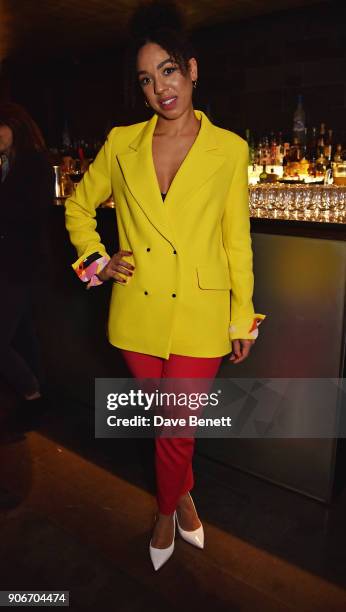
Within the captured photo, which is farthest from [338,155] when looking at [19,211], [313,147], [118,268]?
[118,268]

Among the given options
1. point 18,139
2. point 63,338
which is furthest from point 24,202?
point 63,338

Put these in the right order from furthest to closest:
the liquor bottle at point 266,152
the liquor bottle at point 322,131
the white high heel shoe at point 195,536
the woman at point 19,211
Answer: the liquor bottle at point 266,152, the liquor bottle at point 322,131, the woman at point 19,211, the white high heel shoe at point 195,536

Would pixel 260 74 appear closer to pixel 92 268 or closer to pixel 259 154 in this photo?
pixel 259 154

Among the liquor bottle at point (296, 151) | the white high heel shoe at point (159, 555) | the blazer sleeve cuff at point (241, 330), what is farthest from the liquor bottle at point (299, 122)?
the white high heel shoe at point (159, 555)

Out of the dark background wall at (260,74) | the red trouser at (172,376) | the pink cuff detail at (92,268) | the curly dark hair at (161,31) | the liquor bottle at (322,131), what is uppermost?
the dark background wall at (260,74)

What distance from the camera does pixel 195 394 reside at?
1629 millimetres

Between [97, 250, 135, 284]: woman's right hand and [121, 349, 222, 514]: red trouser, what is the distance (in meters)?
0.24

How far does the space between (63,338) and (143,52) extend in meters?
1.64

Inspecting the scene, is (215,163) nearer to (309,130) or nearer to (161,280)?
(161,280)

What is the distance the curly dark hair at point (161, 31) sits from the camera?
→ 4.58 ft

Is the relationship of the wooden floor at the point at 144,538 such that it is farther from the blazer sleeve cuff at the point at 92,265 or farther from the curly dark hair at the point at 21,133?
the curly dark hair at the point at 21,133

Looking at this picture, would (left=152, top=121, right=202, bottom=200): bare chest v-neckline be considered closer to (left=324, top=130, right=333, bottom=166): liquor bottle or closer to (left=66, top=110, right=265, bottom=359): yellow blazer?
(left=66, top=110, right=265, bottom=359): yellow blazer

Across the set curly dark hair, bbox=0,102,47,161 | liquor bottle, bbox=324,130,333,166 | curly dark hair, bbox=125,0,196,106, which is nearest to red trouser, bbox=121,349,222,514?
curly dark hair, bbox=125,0,196,106

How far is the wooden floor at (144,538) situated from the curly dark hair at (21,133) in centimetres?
127
